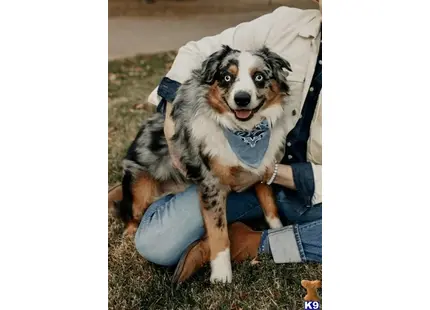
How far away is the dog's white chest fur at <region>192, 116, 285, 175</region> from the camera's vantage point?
1935 millimetres

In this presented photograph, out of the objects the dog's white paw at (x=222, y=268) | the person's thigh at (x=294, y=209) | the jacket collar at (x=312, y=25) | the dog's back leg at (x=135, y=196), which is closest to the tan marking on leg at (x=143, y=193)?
the dog's back leg at (x=135, y=196)

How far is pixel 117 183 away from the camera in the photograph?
208cm

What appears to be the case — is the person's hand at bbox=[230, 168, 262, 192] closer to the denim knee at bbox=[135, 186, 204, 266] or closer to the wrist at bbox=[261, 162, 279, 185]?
the wrist at bbox=[261, 162, 279, 185]

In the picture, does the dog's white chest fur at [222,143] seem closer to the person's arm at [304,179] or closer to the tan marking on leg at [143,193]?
the person's arm at [304,179]

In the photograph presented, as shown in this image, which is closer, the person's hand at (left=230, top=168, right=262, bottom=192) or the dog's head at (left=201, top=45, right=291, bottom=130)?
the dog's head at (left=201, top=45, right=291, bottom=130)

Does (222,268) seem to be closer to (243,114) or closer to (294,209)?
(294,209)

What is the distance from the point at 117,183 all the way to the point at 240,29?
64cm

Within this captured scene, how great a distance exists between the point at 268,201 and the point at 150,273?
0.44 meters

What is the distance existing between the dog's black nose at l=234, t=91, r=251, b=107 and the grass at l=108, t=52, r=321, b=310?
11.6 inches

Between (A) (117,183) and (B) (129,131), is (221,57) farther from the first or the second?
(A) (117,183)

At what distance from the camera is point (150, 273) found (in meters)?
2.00

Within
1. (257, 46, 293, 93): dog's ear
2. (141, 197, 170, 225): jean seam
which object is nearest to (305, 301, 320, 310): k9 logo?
(141, 197, 170, 225): jean seam
